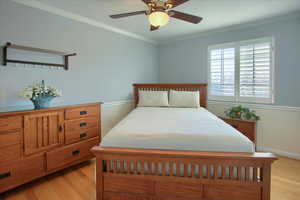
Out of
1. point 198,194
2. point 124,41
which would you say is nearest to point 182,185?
point 198,194

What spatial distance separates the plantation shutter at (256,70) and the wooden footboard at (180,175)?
2.21 metres

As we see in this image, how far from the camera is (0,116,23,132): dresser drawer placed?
1.78 meters

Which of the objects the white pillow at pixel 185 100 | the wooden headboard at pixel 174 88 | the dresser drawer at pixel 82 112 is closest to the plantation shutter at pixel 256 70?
the wooden headboard at pixel 174 88

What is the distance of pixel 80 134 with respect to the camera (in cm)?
257

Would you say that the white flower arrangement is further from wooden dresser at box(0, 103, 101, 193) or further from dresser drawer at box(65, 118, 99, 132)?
dresser drawer at box(65, 118, 99, 132)

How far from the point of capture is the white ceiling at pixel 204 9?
242 cm

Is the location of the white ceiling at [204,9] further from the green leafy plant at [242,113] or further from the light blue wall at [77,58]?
the green leafy plant at [242,113]

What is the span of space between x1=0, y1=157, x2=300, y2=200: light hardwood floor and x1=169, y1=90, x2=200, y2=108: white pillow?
1.66 metres

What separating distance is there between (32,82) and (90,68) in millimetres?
1021

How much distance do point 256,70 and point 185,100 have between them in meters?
1.46

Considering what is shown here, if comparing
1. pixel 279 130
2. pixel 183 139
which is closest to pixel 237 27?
pixel 279 130

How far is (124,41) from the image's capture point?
12.6 feet

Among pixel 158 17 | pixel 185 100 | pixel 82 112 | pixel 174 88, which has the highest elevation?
pixel 158 17

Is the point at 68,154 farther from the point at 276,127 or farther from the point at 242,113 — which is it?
the point at 276,127
